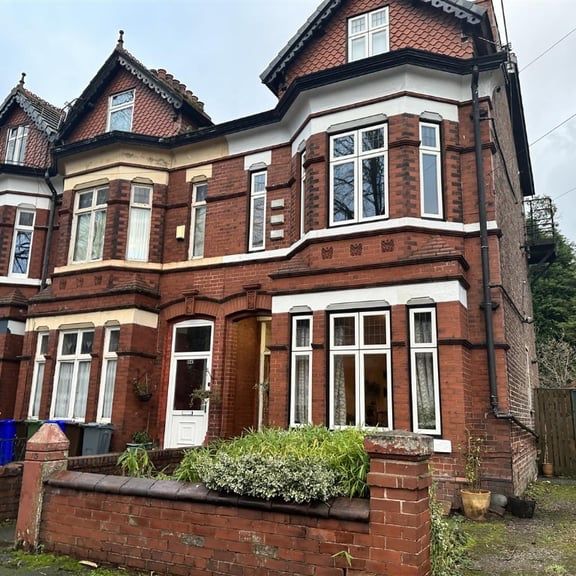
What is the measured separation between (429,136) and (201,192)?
5639mm

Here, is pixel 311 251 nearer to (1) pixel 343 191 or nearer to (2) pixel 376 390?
(1) pixel 343 191

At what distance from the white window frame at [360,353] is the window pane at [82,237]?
7020mm

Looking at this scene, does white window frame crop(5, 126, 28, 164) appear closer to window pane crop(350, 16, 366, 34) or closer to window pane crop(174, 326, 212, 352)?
window pane crop(174, 326, 212, 352)

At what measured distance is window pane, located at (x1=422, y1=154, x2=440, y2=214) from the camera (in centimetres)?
926

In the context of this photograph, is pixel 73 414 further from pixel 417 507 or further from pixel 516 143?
pixel 516 143

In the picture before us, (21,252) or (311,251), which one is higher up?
(21,252)

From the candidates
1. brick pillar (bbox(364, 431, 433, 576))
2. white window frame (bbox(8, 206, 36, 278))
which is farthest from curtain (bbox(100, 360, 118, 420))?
brick pillar (bbox(364, 431, 433, 576))

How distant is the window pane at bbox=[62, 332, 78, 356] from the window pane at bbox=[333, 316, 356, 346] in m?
6.62

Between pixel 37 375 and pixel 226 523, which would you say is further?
pixel 37 375

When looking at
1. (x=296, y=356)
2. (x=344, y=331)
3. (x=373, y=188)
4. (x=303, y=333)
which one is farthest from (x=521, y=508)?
(x=373, y=188)

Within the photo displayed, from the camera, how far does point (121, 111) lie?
13.9 meters

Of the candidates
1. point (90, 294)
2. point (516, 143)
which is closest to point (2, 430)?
point (90, 294)

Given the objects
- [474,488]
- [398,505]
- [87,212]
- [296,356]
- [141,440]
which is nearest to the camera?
[398,505]

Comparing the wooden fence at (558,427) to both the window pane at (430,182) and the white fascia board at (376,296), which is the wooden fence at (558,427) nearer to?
the white fascia board at (376,296)
